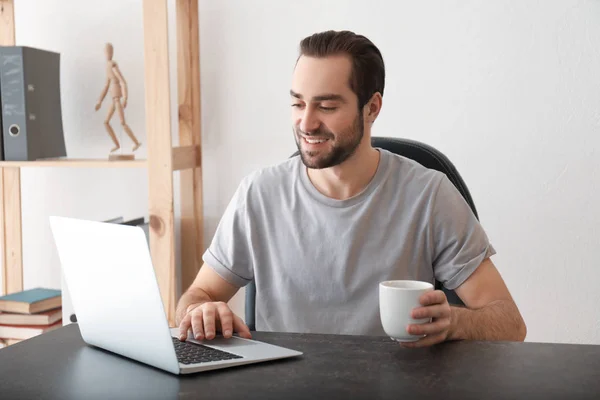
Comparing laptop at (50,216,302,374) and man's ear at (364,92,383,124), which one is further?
man's ear at (364,92,383,124)

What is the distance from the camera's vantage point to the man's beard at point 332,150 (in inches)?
59.8

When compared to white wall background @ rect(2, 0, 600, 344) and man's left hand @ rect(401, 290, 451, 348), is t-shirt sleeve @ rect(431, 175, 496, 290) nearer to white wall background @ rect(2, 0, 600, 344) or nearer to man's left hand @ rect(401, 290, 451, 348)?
man's left hand @ rect(401, 290, 451, 348)

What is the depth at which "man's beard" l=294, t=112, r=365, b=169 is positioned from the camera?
1.52m

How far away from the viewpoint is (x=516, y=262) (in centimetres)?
218

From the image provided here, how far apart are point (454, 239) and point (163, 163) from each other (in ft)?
3.15

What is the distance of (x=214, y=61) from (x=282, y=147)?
34 centimetres

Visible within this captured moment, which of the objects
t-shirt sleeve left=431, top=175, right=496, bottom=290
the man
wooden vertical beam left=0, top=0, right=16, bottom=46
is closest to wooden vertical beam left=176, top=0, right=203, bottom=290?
wooden vertical beam left=0, top=0, right=16, bottom=46

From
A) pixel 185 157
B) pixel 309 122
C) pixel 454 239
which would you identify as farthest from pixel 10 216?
pixel 454 239

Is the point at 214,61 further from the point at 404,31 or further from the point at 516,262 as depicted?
the point at 516,262

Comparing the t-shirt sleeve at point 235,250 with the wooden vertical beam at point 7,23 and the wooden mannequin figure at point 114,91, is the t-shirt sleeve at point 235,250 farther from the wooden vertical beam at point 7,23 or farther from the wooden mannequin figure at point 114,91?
the wooden vertical beam at point 7,23

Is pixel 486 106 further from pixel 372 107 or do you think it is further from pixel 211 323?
pixel 211 323

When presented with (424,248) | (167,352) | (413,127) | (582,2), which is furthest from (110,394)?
(582,2)

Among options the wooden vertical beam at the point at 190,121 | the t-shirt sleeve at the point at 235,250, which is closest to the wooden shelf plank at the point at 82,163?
the wooden vertical beam at the point at 190,121

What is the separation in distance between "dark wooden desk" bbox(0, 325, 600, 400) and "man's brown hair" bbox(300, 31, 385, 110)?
0.63 m
